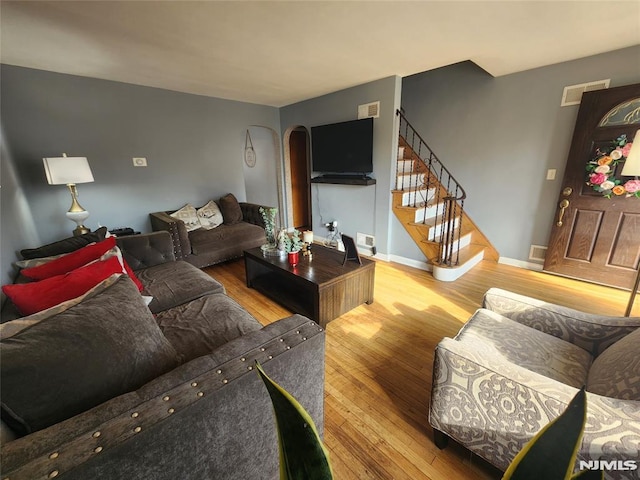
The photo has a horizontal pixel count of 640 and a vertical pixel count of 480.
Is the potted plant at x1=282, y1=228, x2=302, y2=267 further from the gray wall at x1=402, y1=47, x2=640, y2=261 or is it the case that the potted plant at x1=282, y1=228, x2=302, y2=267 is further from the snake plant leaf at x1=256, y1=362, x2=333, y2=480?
the gray wall at x1=402, y1=47, x2=640, y2=261

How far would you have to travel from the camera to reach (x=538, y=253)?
3090 mm

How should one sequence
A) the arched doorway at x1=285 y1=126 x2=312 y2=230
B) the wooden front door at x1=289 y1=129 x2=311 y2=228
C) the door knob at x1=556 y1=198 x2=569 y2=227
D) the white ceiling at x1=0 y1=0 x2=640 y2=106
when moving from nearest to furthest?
the white ceiling at x1=0 y1=0 x2=640 y2=106, the door knob at x1=556 y1=198 x2=569 y2=227, the arched doorway at x1=285 y1=126 x2=312 y2=230, the wooden front door at x1=289 y1=129 x2=311 y2=228

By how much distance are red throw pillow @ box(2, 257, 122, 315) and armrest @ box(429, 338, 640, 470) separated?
1.63 metres

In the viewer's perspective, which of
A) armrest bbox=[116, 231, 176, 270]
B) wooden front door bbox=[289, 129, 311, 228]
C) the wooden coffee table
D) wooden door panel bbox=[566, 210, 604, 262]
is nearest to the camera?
the wooden coffee table

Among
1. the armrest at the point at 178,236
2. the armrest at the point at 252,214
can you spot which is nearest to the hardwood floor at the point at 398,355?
the armrest at the point at 178,236

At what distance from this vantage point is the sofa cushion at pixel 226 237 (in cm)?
315

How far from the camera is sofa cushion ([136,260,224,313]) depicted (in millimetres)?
1762

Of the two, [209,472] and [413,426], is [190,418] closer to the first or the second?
[209,472]

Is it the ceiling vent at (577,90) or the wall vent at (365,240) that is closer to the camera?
the ceiling vent at (577,90)

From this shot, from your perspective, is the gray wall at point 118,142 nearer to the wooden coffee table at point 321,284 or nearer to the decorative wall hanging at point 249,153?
the decorative wall hanging at point 249,153

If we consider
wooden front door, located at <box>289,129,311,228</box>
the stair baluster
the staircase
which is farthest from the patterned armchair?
wooden front door, located at <box>289,129,311,228</box>

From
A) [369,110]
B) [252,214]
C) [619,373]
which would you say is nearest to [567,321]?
[619,373]

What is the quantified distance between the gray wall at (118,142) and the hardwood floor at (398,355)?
1.44 meters

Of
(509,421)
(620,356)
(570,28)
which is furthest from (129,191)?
(570,28)
